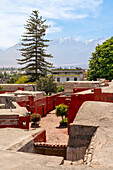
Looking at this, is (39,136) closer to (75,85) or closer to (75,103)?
(75,103)

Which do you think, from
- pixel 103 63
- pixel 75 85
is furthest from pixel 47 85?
pixel 103 63

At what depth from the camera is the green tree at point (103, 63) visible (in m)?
39.5

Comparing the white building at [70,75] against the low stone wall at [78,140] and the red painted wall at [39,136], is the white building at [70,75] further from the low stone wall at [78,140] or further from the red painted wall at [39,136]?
the low stone wall at [78,140]

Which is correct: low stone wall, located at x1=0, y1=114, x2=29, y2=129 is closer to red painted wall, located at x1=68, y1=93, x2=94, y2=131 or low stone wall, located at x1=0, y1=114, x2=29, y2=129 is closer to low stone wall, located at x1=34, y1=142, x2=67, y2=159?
red painted wall, located at x1=68, y1=93, x2=94, y2=131

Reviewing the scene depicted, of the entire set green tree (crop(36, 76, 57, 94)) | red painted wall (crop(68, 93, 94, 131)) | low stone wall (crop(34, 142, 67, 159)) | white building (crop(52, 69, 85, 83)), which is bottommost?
low stone wall (crop(34, 142, 67, 159))

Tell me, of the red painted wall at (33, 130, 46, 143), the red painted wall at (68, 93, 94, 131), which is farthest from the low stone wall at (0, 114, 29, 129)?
the red painted wall at (68, 93, 94, 131)

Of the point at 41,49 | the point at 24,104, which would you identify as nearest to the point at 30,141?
the point at 24,104

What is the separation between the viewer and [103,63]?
131 ft

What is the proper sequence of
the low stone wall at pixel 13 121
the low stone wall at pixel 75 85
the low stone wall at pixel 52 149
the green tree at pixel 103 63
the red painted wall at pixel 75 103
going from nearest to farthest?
the low stone wall at pixel 52 149, the low stone wall at pixel 13 121, the red painted wall at pixel 75 103, the low stone wall at pixel 75 85, the green tree at pixel 103 63

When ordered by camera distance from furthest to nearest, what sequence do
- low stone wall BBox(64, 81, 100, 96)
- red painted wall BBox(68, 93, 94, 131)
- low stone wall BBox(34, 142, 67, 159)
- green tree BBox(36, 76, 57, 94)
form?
green tree BBox(36, 76, 57, 94)
low stone wall BBox(64, 81, 100, 96)
red painted wall BBox(68, 93, 94, 131)
low stone wall BBox(34, 142, 67, 159)

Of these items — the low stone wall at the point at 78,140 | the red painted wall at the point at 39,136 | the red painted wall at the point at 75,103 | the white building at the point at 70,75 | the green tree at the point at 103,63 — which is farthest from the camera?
the white building at the point at 70,75

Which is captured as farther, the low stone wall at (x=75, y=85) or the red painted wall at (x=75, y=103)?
the low stone wall at (x=75, y=85)

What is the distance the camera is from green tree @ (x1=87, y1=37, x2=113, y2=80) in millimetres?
39469

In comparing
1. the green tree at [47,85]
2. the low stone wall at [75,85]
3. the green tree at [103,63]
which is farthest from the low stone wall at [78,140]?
the green tree at [47,85]
